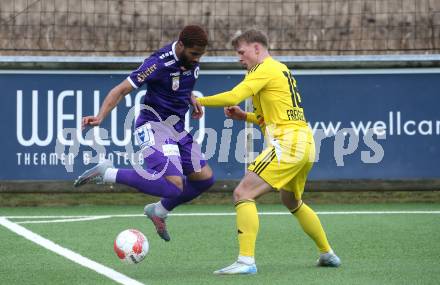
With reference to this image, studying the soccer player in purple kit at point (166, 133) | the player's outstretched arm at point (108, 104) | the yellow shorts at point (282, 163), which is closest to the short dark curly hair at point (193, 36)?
the soccer player in purple kit at point (166, 133)

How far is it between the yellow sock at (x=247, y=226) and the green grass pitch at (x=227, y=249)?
0.72 ft

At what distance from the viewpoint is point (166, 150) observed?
9.33 metres

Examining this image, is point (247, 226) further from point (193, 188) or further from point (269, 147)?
point (193, 188)

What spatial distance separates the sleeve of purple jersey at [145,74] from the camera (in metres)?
8.84

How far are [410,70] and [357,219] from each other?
2.56 m

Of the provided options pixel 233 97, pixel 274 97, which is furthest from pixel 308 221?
pixel 233 97

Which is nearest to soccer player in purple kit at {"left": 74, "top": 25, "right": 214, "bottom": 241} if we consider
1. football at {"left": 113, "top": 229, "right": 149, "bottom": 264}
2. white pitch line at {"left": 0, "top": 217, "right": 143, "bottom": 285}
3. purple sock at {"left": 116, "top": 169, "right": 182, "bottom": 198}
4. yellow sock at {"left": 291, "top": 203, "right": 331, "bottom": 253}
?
purple sock at {"left": 116, "top": 169, "right": 182, "bottom": 198}

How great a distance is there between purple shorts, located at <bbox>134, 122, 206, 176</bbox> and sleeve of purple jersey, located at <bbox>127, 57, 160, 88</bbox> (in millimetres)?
509

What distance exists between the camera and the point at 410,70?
1355 centimetres

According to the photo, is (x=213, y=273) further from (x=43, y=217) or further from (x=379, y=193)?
(x=379, y=193)

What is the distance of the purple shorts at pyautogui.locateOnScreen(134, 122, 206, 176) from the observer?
30.3 ft

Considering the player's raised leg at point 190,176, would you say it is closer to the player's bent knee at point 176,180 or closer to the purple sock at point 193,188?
the purple sock at point 193,188

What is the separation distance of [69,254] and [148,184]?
2.87ft

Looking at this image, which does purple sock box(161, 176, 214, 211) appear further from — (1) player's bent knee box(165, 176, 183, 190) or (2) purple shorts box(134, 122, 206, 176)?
(1) player's bent knee box(165, 176, 183, 190)
